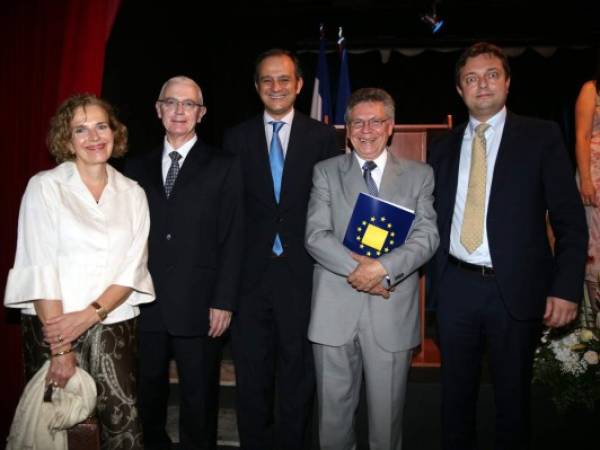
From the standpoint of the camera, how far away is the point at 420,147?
11.4ft

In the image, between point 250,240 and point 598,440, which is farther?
point 598,440

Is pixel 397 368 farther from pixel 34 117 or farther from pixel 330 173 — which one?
pixel 34 117

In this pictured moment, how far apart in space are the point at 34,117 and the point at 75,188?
920mm

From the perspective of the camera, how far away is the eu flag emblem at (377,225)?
83.7 inches

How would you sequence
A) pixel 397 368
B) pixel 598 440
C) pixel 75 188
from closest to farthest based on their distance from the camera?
pixel 75 188 < pixel 397 368 < pixel 598 440

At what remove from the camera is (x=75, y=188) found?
1947 mm

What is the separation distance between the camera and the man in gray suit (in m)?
2.11

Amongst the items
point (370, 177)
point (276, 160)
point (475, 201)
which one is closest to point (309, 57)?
point (276, 160)

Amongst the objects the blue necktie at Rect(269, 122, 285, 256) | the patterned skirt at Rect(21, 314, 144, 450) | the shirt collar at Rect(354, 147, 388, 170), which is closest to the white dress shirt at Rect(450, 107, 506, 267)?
the shirt collar at Rect(354, 147, 388, 170)

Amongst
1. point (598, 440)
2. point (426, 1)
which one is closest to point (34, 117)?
point (598, 440)

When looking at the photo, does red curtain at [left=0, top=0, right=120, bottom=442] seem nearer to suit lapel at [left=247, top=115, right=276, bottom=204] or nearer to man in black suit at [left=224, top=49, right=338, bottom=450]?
suit lapel at [left=247, top=115, right=276, bottom=204]

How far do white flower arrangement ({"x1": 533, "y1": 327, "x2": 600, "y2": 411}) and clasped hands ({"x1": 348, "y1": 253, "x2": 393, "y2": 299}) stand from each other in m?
1.29

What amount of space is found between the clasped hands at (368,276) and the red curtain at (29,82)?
162 cm

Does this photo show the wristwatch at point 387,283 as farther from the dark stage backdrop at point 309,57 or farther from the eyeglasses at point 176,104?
the dark stage backdrop at point 309,57
